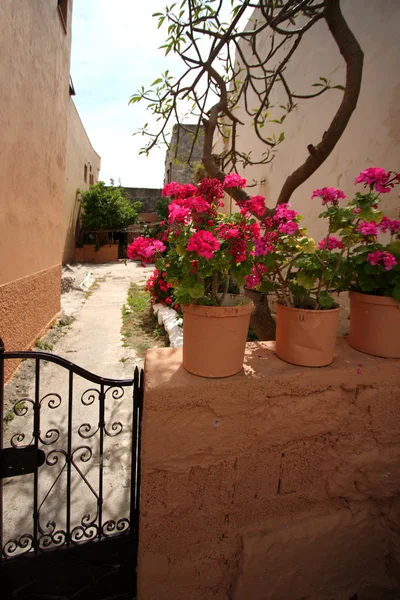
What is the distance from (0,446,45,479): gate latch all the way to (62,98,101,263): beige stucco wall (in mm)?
11605

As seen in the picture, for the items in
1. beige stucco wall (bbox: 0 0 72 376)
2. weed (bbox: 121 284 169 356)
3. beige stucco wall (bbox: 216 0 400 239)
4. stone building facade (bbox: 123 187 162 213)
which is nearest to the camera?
beige stucco wall (bbox: 216 0 400 239)

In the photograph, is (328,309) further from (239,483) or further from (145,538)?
(145,538)

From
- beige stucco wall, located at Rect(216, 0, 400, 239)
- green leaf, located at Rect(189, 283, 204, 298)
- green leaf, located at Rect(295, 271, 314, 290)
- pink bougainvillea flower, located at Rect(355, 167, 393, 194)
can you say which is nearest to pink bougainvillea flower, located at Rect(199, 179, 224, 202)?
green leaf, located at Rect(189, 283, 204, 298)

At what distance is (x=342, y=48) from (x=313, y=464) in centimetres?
227

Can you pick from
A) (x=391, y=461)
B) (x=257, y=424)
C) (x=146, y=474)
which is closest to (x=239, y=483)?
(x=257, y=424)

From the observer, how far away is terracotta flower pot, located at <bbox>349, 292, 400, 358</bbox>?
1451 millimetres

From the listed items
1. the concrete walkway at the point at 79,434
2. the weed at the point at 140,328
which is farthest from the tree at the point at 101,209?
the concrete walkway at the point at 79,434

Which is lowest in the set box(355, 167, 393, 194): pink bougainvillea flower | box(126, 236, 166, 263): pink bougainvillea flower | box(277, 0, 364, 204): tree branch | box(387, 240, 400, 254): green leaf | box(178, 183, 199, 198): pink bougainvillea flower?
box(126, 236, 166, 263): pink bougainvillea flower

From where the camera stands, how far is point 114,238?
60.6ft

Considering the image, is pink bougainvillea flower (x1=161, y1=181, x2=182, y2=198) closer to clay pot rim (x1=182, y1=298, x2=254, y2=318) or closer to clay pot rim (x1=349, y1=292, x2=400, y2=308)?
clay pot rim (x1=182, y1=298, x2=254, y2=318)

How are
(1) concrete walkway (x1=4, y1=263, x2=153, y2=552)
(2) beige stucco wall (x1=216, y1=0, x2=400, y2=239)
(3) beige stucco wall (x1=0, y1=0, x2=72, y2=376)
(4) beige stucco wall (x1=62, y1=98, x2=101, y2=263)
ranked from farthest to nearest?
(4) beige stucco wall (x1=62, y1=98, x2=101, y2=263)
(3) beige stucco wall (x1=0, y1=0, x2=72, y2=376)
(2) beige stucco wall (x1=216, y1=0, x2=400, y2=239)
(1) concrete walkway (x1=4, y1=263, x2=153, y2=552)

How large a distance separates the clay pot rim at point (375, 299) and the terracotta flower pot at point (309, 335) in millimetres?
183

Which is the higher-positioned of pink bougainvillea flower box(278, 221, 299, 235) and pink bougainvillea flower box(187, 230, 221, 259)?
pink bougainvillea flower box(278, 221, 299, 235)

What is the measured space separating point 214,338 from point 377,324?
0.76 meters
